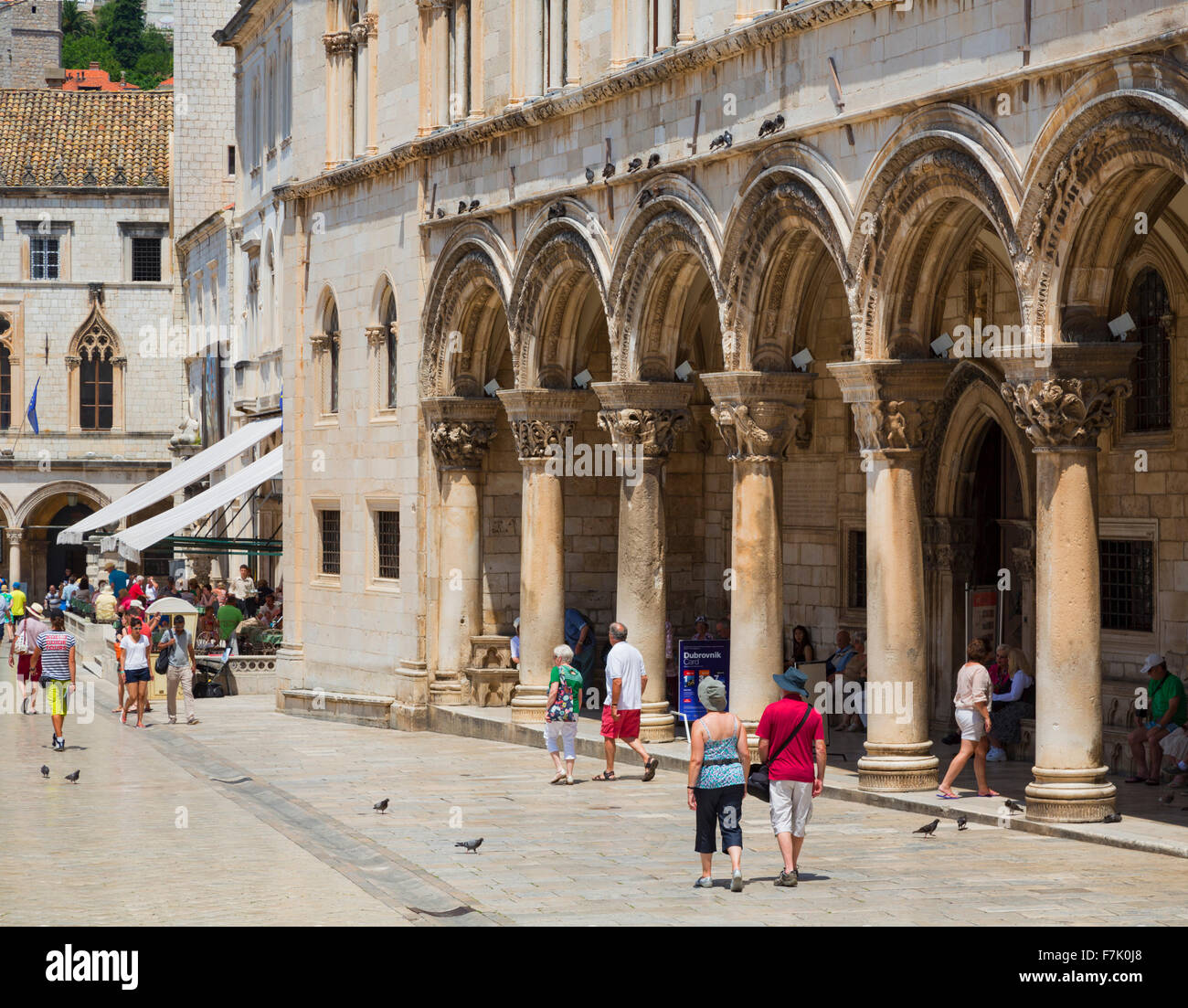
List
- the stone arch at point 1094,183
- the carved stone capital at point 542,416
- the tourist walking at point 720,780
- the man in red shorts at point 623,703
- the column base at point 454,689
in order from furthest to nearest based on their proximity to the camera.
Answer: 1. the column base at point 454,689
2. the carved stone capital at point 542,416
3. the man in red shorts at point 623,703
4. the stone arch at point 1094,183
5. the tourist walking at point 720,780

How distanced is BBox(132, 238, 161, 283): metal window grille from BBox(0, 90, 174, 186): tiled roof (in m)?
1.92

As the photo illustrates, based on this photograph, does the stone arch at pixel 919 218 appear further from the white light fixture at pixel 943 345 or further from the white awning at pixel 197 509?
the white awning at pixel 197 509

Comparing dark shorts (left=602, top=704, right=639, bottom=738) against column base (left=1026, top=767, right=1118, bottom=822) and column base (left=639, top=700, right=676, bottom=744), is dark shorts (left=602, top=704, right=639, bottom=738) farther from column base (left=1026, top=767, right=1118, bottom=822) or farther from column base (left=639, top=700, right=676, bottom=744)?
column base (left=1026, top=767, right=1118, bottom=822)

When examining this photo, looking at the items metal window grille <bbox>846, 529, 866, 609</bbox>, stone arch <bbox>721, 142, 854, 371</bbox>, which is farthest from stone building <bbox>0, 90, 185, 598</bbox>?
stone arch <bbox>721, 142, 854, 371</bbox>

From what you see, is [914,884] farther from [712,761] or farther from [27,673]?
[27,673]

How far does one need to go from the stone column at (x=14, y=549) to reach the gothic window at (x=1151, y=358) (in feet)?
160

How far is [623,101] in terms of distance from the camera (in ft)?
73.3

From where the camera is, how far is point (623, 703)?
65.5 ft

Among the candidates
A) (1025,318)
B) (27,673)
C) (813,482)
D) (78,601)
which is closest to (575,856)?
(1025,318)

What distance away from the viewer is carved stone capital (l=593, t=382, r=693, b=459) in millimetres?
22188

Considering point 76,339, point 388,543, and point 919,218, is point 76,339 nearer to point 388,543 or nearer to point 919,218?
point 388,543

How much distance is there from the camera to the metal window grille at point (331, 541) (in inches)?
1185

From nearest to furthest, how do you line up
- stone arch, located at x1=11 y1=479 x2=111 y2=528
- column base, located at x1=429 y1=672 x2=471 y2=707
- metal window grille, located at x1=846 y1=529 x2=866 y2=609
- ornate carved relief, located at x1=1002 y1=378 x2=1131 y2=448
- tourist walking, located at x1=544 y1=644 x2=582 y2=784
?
ornate carved relief, located at x1=1002 y1=378 x2=1131 y2=448, tourist walking, located at x1=544 y1=644 x2=582 y2=784, metal window grille, located at x1=846 y1=529 x2=866 y2=609, column base, located at x1=429 y1=672 x2=471 y2=707, stone arch, located at x1=11 y1=479 x2=111 y2=528

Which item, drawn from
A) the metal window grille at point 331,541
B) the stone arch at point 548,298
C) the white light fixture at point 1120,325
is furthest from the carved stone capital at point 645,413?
the metal window grille at point 331,541
